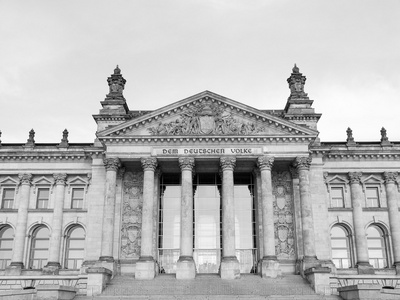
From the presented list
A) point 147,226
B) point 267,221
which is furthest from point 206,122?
point 147,226

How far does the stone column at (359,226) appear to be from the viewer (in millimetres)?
42781

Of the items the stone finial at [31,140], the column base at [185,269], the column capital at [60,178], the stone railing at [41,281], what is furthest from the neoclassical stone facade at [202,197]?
the stone railing at [41,281]

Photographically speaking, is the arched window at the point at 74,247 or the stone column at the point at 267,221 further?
the arched window at the point at 74,247

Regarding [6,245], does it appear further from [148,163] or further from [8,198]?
[148,163]

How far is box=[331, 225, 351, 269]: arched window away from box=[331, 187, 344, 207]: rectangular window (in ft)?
6.75

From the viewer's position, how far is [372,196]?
152ft

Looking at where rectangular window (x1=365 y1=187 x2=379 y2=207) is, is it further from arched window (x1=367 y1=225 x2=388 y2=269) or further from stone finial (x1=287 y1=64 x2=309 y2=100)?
stone finial (x1=287 y1=64 x2=309 y2=100)

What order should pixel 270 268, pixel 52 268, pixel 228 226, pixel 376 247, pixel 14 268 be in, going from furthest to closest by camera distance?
pixel 376 247 → pixel 14 268 → pixel 52 268 → pixel 228 226 → pixel 270 268

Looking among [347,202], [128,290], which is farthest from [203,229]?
[347,202]

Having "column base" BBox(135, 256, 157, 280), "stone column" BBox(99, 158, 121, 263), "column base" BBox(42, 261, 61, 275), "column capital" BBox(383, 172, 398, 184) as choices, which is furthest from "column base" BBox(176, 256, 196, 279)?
"column capital" BBox(383, 172, 398, 184)

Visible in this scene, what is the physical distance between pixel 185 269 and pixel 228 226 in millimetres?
4797

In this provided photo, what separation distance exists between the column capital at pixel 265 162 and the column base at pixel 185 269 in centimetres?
974

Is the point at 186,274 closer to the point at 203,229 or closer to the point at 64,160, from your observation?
the point at 203,229

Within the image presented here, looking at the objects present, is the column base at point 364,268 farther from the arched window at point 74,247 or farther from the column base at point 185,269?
the arched window at point 74,247
